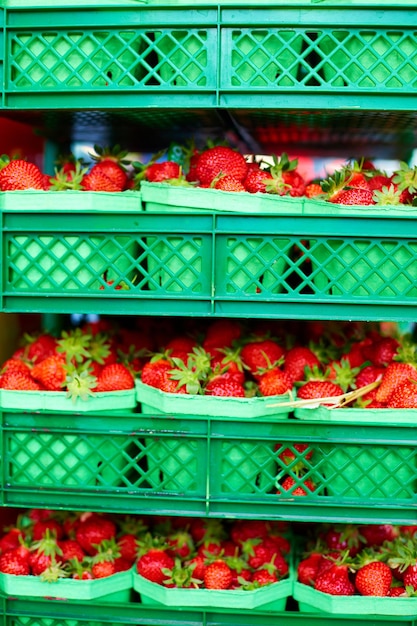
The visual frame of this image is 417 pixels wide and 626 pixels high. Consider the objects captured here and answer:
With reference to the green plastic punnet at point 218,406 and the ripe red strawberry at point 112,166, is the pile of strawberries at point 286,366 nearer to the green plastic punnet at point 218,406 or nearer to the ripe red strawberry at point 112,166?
the green plastic punnet at point 218,406

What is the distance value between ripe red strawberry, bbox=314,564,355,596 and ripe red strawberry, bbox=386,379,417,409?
421 millimetres

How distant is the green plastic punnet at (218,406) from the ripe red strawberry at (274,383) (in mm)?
34

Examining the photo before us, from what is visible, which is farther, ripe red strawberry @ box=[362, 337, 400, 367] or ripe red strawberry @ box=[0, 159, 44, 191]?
ripe red strawberry @ box=[362, 337, 400, 367]

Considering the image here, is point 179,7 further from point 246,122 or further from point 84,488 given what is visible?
point 84,488

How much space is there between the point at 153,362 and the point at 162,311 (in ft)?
0.64

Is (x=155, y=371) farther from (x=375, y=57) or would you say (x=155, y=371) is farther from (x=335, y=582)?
(x=375, y=57)

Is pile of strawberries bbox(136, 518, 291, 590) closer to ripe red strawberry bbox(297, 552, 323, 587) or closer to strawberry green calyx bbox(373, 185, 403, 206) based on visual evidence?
ripe red strawberry bbox(297, 552, 323, 587)

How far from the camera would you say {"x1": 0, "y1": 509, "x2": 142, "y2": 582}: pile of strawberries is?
1.69m

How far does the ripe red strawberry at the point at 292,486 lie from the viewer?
1.57m

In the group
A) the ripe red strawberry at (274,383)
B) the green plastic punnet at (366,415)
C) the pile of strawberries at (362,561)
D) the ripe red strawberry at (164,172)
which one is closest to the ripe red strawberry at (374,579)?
the pile of strawberries at (362,561)

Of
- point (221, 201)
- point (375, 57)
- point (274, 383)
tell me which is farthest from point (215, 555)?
point (375, 57)

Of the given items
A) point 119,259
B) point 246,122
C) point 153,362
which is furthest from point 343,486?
point 246,122

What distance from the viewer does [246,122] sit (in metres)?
1.78

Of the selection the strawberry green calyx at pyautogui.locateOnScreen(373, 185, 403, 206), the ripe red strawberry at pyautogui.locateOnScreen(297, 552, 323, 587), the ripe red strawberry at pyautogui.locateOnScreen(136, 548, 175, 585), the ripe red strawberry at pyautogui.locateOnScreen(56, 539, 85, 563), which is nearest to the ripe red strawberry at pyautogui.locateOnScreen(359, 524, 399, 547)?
the ripe red strawberry at pyautogui.locateOnScreen(297, 552, 323, 587)
